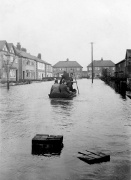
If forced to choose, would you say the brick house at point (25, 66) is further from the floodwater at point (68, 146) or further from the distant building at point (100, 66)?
the distant building at point (100, 66)

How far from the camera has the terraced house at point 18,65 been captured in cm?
5075

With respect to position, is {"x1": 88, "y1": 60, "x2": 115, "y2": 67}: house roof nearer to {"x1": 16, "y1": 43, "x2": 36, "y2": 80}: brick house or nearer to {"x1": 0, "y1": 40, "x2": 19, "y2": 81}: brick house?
{"x1": 16, "y1": 43, "x2": 36, "y2": 80}: brick house

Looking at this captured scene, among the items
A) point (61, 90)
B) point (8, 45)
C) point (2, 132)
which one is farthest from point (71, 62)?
point (2, 132)

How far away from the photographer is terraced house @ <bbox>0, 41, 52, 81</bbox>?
50.8 metres

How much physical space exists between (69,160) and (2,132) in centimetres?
335

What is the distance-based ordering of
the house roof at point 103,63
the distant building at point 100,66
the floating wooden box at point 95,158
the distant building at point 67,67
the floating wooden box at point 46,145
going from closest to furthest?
the floating wooden box at point 95,158, the floating wooden box at point 46,145, the distant building at point 100,66, the house roof at point 103,63, the distant building at point 67,67

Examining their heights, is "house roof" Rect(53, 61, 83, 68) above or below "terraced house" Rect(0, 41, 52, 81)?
above

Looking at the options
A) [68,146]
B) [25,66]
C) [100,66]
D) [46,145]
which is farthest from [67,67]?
[46,145]

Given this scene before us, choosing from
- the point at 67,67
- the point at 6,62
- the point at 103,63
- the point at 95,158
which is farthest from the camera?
the point at 67,67

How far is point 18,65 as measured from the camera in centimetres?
6228

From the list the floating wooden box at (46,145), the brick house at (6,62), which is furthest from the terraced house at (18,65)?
the floating wooden box at (46,145)

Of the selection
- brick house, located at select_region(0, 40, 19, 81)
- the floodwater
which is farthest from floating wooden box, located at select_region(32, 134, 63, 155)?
brick house, located at select_region(0, 40, 19, 81)

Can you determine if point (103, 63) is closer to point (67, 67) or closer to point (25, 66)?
point (67, 67)

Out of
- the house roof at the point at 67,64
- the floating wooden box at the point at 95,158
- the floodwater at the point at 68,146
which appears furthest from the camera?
the house roof at the point at 67,64
